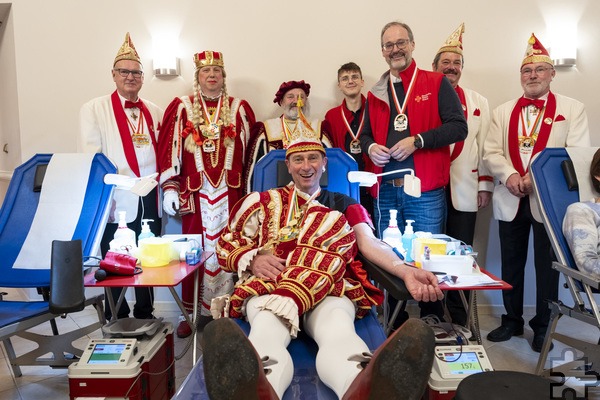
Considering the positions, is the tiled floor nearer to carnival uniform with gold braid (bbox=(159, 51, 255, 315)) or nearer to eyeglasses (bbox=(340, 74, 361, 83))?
carnival uniform with gold braid (bbox=(159, 51, 255, 315))

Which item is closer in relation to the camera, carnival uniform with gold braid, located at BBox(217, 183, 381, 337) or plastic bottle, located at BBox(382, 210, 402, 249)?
carnival uniform with gold braid, located at BBox(217, 183, 381, 337)

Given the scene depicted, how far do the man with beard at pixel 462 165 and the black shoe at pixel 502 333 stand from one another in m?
0.19

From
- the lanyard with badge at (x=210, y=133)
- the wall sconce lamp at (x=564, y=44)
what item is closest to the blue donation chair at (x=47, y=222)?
the lanyard with badge at (x=210, y=133)

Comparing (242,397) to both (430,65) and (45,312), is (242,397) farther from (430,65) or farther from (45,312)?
(430,65)

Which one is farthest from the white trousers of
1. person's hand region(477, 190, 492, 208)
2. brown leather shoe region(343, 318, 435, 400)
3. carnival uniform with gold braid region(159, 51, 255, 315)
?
person's hand region(477, 190, 492, 208)

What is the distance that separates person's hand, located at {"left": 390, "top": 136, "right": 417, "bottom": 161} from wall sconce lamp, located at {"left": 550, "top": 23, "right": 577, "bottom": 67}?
1.74 metres

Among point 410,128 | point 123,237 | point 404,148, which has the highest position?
point 410,128

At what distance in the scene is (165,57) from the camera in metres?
3.60

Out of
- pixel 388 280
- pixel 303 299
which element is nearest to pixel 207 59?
pixel 303 299

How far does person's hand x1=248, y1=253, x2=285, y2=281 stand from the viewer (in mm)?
2024

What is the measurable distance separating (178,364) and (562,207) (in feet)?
7.64

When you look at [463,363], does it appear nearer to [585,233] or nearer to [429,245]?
[429,245]

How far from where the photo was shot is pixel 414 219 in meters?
2.72

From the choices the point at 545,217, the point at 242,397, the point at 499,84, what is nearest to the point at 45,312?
the point at 242,397
